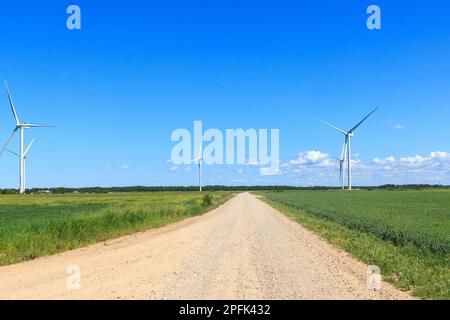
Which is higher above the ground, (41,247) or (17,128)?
(17,128)

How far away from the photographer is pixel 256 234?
26.0 meters

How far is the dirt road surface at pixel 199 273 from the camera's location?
11133mm

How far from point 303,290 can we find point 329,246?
31.5 ft

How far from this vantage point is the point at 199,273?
13773mm

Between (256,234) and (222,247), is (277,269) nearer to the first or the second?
(222,247)

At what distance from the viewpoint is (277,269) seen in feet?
47.6

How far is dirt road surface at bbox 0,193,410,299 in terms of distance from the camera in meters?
11.1
